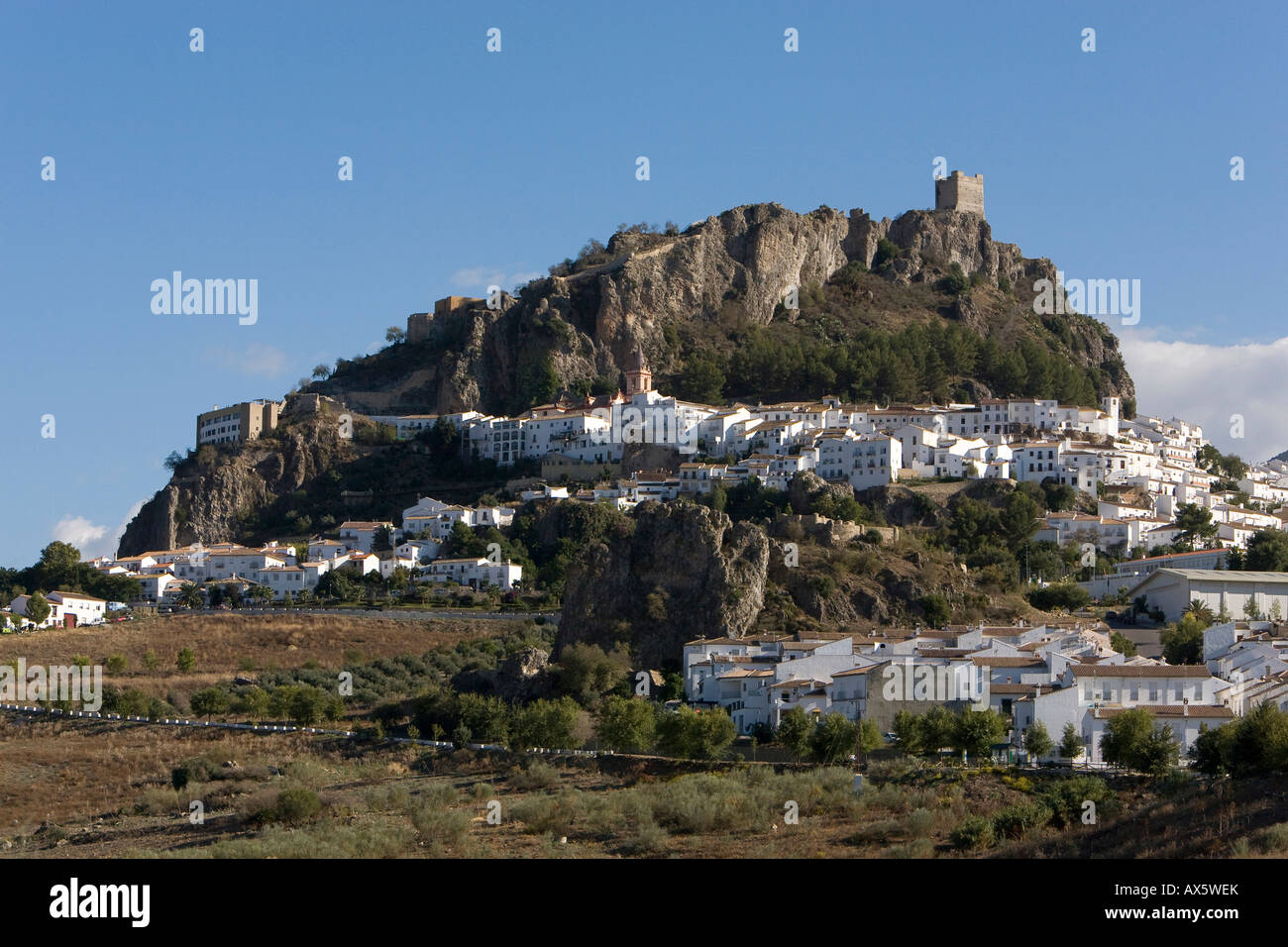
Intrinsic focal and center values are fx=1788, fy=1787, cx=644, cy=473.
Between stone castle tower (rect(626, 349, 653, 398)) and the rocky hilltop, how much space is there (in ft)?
3.40

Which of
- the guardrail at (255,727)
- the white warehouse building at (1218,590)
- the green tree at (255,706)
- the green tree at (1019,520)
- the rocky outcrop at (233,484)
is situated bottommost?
the guardrail at (255,727)

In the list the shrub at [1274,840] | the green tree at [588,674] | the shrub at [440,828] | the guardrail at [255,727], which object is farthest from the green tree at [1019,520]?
the shrub at [1274,840]

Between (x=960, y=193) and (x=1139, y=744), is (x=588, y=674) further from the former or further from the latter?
(x=960, y=193)

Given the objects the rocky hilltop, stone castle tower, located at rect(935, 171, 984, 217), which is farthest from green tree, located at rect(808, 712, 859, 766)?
stone castle tower, located at rect(935, 171, 984, 217)

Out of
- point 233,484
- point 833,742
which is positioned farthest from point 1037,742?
point 233,484

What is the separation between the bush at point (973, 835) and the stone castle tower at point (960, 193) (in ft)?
360

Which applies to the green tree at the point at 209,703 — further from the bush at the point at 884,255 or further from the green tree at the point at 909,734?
the bush at the point at 884,255

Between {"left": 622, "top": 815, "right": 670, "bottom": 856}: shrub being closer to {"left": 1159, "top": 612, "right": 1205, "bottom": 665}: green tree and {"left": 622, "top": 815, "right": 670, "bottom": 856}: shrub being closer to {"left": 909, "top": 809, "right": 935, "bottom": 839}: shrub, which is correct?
{"left": 909, "top": 809, "right": 935, "bottom": 839}: shrub

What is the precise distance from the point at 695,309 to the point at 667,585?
6009cm

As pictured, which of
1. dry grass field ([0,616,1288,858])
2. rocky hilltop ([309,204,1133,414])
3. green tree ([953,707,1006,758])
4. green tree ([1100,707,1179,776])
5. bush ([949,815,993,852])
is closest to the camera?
bush ([949,815,993,852])

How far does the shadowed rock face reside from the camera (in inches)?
2458

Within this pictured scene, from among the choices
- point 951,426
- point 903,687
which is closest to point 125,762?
point 903,687

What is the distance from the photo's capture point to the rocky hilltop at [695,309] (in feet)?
384
